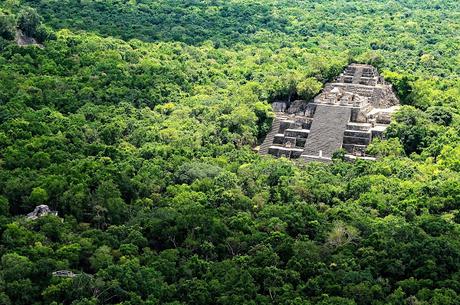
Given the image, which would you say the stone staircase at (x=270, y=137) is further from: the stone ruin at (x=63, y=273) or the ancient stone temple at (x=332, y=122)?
the stone ruin at (x=63, y=273)

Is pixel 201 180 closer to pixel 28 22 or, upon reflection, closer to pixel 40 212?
pixel 40 212

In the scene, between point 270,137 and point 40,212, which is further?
point 270,137

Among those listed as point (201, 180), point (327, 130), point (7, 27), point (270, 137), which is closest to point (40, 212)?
point (201, 180)

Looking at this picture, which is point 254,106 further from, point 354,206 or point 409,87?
point 354,206

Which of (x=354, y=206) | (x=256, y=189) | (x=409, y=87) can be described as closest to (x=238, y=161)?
(x=256, y=189)

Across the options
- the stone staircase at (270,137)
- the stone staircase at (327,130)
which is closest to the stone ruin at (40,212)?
the stone staircase at (270,137)

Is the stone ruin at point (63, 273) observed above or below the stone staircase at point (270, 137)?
above

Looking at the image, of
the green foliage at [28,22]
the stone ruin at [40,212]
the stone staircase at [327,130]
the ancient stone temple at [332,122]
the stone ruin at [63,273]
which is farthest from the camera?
the green foliage at [28,22]
